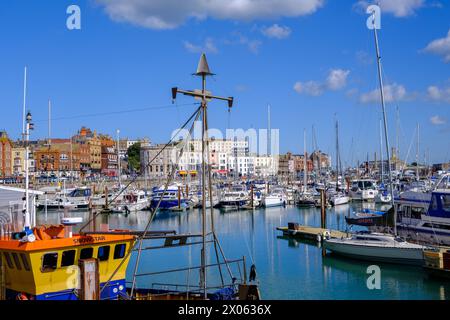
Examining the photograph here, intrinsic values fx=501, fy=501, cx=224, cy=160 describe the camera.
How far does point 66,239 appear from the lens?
16.3 m

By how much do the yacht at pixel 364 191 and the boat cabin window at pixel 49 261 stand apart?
81.5 meters

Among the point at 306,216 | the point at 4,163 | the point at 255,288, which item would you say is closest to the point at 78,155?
the point at 4,163

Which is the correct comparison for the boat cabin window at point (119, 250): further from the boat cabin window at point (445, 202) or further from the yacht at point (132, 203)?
the yacht at point (132, 203)

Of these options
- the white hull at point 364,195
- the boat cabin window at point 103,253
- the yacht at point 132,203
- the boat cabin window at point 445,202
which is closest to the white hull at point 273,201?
the white hull at point 364,195

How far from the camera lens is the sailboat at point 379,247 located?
33656 millimetres

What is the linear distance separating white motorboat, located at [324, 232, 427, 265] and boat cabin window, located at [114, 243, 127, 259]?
22.4 meters

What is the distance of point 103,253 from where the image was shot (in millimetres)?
17469

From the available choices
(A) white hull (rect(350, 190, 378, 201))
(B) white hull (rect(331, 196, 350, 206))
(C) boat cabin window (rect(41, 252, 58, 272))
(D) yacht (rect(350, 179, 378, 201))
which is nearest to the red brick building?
(B) white hull (rect(331, 196, 350, 206))

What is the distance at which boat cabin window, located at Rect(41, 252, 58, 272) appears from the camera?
16.0 m

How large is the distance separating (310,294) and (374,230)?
50.8ft

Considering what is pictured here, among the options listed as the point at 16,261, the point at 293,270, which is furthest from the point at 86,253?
the point at 293,270

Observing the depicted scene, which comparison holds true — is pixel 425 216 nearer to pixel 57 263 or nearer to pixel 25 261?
pixel 57 263
